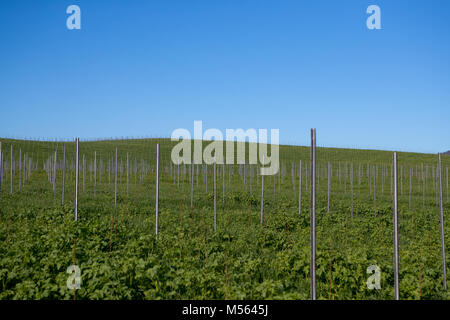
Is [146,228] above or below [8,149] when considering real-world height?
below

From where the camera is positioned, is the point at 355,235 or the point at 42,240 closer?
the point at 42,240

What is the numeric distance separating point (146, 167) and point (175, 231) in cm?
2474

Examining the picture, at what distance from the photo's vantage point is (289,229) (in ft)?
31.8

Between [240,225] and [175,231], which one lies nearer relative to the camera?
[175,231]

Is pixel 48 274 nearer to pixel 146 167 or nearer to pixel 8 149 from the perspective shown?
pixel 146 167

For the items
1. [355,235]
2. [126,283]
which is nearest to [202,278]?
[126,283]

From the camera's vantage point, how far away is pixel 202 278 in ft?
15.5
